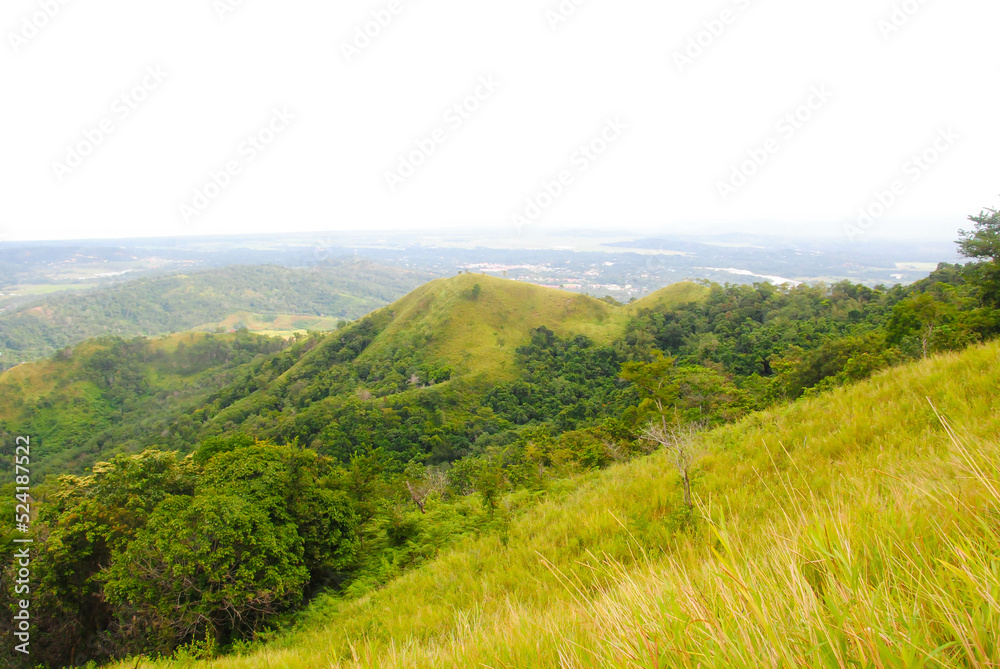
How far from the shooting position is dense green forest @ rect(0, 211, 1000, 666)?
952cm

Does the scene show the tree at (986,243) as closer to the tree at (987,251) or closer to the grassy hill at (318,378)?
the tree at (987,251)

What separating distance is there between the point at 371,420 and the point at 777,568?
150 ft

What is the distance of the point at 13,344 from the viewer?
5704 inches

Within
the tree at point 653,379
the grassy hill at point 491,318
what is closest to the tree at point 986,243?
the tree at point 653,379

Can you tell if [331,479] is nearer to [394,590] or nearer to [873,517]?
[394,590]

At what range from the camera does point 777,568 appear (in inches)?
55.9

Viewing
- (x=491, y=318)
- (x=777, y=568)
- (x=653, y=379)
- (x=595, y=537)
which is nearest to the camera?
(x=777, y=568)

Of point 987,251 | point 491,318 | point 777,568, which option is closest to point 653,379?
point 987,251

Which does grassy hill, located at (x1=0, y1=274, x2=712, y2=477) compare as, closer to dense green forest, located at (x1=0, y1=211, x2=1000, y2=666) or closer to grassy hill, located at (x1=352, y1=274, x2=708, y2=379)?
grassy hill, located at (x1=352, y1=274, x2=708, y2=379)

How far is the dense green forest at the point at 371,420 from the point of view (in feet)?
31.2

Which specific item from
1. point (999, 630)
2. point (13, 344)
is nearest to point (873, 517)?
point (999, 630)

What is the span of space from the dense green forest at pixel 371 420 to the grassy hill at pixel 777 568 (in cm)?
117

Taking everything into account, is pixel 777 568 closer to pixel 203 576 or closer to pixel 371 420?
pixel 203 576

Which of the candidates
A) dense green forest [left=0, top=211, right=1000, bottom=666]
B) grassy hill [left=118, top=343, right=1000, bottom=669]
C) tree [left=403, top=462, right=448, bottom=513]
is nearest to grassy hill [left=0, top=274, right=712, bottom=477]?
dense green forest [left=0, top=211, right=1000, bottom=666]
